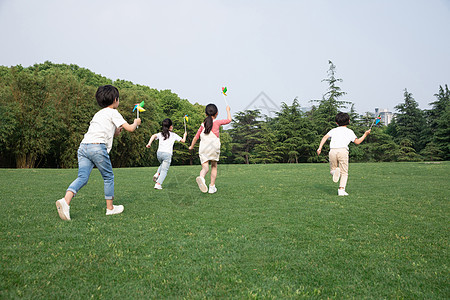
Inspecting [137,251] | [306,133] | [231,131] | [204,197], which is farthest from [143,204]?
[231,131]

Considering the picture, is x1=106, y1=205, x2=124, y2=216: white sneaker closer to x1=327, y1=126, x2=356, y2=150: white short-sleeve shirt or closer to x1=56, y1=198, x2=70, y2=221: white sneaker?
x1=56, y1=198, x2=70, y2=221: white sneaker

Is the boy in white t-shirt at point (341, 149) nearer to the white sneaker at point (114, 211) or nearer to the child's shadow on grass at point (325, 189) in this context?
the child's shadow on grass at point (325, 189)

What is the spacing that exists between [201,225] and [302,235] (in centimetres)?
153

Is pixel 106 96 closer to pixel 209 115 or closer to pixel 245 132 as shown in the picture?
pixel 209 115

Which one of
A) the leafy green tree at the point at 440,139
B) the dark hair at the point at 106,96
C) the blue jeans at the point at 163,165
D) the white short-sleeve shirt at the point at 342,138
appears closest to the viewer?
the dark hair at the point at 106,96

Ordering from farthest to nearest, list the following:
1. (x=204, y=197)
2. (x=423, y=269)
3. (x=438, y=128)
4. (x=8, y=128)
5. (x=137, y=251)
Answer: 1. (x=438, y=128)
2. (x=8, y=128)
3. (x=204, y=197)
4. (x=137, y=251)
5. (x=423, y=269)

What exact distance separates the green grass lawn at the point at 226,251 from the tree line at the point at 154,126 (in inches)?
1000

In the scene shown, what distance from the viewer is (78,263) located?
3.08 m

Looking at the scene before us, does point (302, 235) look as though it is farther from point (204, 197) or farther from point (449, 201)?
point (449, 201)

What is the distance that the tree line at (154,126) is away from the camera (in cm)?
2728

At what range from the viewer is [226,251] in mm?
3482

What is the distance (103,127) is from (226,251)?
3114 millimetres

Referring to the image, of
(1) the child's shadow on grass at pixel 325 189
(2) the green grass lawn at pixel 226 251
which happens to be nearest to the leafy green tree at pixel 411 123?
(1) the child's shadow on grass at pixel 325 189

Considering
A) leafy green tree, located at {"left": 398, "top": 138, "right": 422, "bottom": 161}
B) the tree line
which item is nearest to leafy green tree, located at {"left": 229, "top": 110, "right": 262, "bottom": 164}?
the tree line
